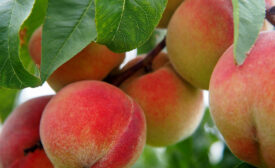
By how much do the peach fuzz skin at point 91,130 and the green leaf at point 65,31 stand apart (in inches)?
6.0

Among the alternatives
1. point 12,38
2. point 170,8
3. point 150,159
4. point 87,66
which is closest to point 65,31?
point 12,38

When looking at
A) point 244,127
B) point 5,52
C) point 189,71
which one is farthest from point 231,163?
point 5,52

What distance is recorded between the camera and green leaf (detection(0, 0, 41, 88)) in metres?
0.98

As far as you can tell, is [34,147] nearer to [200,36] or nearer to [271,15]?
[200,36]

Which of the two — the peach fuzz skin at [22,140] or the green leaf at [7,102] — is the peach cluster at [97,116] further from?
the green leaf at [7,102]

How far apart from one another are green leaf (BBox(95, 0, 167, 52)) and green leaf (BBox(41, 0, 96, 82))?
0.25 feet

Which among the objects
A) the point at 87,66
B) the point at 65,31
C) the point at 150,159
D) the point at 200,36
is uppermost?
the point at 65,31

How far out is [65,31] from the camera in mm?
1063

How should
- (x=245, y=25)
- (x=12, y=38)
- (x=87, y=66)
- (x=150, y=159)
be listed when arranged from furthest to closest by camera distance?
(x=150, y=159)
(x=87, y=66)
(x=12, y=38)
(x=245, y=25)

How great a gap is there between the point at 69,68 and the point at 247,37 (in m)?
0.65

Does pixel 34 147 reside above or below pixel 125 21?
below

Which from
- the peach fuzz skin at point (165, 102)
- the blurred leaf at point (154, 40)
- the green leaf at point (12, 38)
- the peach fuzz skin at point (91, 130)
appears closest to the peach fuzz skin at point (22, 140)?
the peach fuzz skin at point (91, 130)

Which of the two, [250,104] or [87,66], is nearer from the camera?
[250,104]

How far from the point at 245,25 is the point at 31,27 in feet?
2.76
